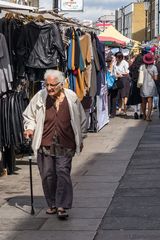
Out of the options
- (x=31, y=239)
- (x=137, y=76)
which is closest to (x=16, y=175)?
(x=31, y=239)

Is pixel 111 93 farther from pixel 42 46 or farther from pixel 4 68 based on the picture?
pixel 4 68

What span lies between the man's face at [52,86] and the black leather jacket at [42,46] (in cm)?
311

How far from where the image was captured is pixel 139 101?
18062 millimetres

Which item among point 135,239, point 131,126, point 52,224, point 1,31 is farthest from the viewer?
point 131,126

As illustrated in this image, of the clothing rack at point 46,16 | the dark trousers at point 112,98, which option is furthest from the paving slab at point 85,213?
the dark trousers at point 112,98

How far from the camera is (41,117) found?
6.83 meters

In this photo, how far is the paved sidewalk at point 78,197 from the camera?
645 centimetres

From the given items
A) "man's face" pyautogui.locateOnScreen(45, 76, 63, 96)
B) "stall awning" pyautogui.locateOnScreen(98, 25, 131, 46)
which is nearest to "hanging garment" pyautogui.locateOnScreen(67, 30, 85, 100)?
"man's face" pyautogui.locateOnScreen(45, 76, 63, 96)

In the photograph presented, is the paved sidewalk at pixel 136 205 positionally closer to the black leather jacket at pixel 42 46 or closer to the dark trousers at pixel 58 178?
the dark trousers at pixel 58 178

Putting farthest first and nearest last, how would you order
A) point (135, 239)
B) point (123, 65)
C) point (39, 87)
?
1. point (123, 65)
2. point (39, 87)
3. point (135, 239)

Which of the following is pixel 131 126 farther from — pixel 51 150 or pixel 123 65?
pixel 51 150

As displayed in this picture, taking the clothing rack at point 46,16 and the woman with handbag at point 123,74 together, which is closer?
the clothing rack at point 46,16

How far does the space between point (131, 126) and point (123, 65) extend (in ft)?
10.7

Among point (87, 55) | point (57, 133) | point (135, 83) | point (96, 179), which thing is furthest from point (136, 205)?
point (135, 83)
